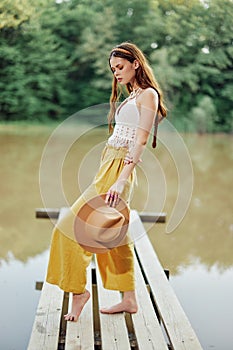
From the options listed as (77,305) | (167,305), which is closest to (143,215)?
(167,305)

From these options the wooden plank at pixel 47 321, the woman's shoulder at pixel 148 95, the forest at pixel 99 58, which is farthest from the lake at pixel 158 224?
the forest at pixel 99 58

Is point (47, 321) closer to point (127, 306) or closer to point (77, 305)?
point (77, 305)

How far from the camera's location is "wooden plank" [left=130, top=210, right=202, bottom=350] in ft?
5.49

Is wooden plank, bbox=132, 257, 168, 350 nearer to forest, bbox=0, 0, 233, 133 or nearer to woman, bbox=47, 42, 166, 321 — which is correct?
woman, bbox=47, 42, 166, 321

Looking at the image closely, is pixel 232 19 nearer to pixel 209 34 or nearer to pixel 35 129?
pixel 209 34

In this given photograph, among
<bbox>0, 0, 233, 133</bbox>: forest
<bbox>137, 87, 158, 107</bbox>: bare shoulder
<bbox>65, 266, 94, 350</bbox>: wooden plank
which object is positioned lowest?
<bbox>65, 266, 94, 350</bbox>: wooden plank

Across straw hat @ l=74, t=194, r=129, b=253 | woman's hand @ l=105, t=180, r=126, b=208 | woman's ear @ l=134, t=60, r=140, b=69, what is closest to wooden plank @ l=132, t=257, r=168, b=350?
straw hat @ l=74, t=194, r=129, b=253

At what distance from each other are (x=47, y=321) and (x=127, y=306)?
0.80ft

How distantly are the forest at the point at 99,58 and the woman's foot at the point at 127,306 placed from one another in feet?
21.3

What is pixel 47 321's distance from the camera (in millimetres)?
1798

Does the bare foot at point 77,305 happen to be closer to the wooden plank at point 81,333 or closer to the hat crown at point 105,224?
the wooden plank at point 81,333

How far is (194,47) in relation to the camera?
28.5ft

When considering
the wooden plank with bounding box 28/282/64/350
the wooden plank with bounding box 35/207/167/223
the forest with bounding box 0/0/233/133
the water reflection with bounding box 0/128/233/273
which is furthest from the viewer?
the forest with bounding box 0/0/233/133

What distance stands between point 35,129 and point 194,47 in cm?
249
